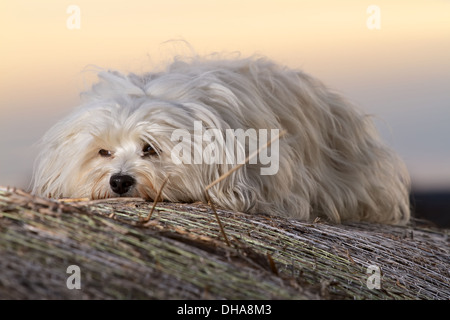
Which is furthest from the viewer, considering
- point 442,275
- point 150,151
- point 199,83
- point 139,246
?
point 199,83

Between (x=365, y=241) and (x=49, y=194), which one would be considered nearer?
(x=365, y=241)

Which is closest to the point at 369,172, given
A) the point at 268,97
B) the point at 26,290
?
the point at 268,97

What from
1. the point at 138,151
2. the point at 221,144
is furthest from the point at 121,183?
the point at 221,144

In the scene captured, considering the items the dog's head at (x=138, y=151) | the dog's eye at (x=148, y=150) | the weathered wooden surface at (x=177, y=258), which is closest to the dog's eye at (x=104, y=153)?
the dog's head at (x=138, y=151)

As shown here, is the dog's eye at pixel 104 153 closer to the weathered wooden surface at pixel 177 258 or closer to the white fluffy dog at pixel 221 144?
the white fluffy dog at pixel 221 144

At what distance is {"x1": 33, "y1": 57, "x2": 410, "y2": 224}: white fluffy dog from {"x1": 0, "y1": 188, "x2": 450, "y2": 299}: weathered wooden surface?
37 cm

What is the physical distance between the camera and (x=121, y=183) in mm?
3744

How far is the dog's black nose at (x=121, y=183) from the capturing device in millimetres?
3746

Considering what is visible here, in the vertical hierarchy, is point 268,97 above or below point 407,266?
above

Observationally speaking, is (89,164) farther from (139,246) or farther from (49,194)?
(139,246)

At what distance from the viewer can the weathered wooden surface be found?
218cm

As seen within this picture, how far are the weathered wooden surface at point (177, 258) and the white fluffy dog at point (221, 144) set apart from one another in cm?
37

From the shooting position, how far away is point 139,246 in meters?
2.44

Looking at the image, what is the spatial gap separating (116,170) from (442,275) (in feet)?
5.26
